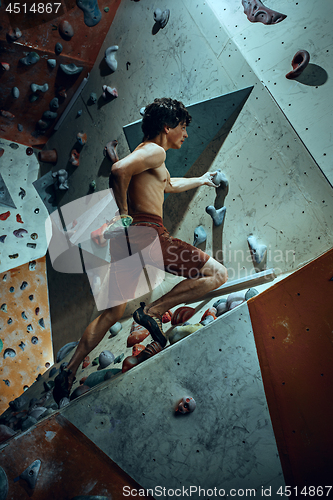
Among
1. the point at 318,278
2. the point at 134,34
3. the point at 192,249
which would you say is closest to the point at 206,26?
the point at 134,34

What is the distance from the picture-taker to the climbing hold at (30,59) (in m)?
3.28

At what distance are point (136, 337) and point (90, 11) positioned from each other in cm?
299

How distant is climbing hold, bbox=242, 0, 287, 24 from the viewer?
2.18 metres

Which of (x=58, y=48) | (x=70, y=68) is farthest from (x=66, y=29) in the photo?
(x=70, y=68)

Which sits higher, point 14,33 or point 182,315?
point 14,33

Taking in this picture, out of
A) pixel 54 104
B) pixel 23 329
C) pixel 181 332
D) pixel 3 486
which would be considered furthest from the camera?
pixel 54 104

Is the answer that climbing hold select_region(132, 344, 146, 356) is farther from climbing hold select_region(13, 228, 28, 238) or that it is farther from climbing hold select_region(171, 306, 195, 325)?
climbing hold select_region(13, 228, 28, 238)

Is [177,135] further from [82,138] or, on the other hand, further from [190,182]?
[82,138]

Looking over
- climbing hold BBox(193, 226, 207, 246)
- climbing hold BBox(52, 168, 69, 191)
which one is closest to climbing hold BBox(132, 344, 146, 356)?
climbing hold BBox(193, 226, 207, 246)

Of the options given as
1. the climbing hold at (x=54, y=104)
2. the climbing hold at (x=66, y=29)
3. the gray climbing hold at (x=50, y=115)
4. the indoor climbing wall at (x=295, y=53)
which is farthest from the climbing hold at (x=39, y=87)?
the indoor climbing wall at (x=295, y=53)

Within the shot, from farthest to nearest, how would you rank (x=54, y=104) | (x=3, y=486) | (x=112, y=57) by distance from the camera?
(x=54, y=104) < (x=112, y=57) < (x=3, y=486)

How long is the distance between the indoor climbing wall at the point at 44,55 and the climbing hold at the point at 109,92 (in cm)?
21

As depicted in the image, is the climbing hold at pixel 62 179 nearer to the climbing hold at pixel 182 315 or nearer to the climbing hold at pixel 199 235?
the climbing hold at pixel 199 235

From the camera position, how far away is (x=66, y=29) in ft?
10.5
